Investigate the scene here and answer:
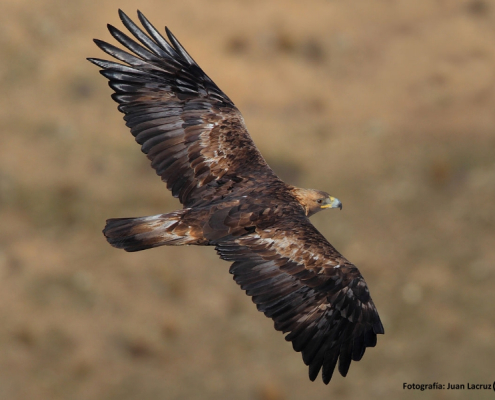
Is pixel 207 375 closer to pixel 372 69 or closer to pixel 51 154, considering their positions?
pixel 51 154

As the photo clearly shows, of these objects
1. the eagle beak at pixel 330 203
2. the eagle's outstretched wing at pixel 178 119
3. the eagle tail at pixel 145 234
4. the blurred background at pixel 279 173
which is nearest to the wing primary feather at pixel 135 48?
the eagle's outstretched wing at pixel 178 119

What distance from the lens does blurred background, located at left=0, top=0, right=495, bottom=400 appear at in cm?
2414

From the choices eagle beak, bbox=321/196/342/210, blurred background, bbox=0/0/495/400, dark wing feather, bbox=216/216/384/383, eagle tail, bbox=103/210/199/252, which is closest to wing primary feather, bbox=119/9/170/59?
eagle tail, bbox=103/210/199/252

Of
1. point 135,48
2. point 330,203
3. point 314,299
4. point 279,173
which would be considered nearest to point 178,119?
point 135,48

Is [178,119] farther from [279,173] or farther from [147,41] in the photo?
[279,173]

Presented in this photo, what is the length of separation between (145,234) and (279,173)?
15576 mm

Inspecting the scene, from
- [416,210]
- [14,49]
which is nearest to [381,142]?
[416,210]

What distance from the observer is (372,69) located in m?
27.7

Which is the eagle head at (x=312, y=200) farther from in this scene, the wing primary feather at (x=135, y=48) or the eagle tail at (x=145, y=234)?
the wing primary feather at (x=135, y=48)

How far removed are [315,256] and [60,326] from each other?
56.2 ft

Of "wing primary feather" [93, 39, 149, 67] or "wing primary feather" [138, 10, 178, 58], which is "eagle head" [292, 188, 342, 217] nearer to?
"wing primary feather" [138, 10, 178, 58]

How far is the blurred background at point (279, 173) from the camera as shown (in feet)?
79.2

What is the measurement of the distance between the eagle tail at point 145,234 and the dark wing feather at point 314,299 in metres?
0.87

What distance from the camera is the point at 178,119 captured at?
11.4 meters
